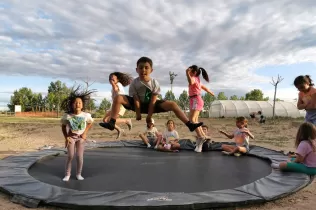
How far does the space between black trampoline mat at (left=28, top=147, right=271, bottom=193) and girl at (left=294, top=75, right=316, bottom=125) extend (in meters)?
0.86

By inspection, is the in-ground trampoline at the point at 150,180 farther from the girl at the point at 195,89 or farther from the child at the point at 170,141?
the girl at the point at 195,89

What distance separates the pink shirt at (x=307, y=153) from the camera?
9.46ft

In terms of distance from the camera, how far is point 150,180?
275cm

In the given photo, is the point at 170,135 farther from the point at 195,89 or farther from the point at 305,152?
the point at 305,152

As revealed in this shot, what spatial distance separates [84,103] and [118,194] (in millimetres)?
1220

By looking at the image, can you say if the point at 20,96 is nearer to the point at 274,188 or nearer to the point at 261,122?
the point at 261,122

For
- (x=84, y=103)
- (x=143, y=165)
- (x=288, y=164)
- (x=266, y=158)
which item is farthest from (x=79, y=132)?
(x=266, y=158)

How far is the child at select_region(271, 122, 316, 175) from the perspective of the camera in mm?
2877

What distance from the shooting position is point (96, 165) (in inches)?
139

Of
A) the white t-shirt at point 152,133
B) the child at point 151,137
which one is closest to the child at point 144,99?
the child at point 151,137

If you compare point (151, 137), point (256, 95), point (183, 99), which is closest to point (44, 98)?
point (183, 99)

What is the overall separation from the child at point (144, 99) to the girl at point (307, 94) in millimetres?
1575

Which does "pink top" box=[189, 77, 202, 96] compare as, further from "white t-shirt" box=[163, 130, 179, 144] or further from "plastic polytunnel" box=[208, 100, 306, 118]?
"plastic polytunnel" box=[208, 100, 306, 118]

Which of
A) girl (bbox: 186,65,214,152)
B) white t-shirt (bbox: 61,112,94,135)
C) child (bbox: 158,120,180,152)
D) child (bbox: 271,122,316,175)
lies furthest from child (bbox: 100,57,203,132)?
child (bbox: 158,120,180,152)
